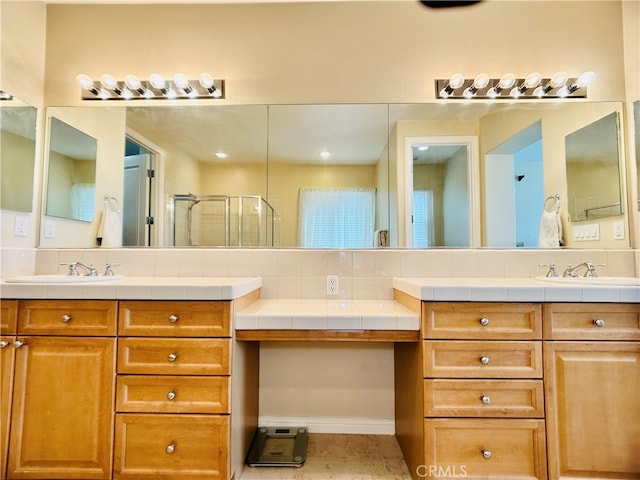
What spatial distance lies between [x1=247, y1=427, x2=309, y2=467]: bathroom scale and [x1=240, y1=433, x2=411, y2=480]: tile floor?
0.03 metres

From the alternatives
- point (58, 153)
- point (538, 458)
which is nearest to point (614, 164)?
point (538, 458)

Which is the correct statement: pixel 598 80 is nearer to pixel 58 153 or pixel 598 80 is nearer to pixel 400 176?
pixel 400 176

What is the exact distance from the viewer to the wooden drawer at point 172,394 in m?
1.19

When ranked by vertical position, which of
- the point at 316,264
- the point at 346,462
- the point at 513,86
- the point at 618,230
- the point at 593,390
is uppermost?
the point at 513,86

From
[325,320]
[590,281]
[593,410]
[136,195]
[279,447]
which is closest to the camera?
[593,410]

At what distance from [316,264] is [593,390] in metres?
1.31

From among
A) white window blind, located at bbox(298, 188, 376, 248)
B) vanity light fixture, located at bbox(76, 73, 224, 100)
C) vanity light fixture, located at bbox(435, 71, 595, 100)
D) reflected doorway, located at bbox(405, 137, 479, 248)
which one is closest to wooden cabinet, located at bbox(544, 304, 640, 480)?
reflected doorway, located at bbox(405, 137, 479, 248)

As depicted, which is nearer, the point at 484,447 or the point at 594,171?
the point at 484,447

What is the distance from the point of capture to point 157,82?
1749mm

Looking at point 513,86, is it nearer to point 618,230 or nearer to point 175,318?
point 618,230

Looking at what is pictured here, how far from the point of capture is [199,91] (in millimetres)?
1796

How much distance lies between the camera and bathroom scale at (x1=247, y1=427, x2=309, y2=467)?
4.82 feet

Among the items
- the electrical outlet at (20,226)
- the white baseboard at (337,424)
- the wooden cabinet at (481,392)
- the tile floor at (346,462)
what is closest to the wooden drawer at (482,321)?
the wooden cabinet at (481,392)

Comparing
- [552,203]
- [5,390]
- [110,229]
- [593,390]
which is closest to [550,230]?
[552,203]
